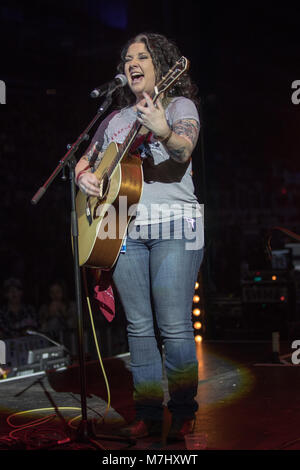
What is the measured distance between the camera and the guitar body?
2.13m

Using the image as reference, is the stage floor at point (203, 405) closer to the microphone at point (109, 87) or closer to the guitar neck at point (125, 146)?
the guitar neck at point (125, 146)

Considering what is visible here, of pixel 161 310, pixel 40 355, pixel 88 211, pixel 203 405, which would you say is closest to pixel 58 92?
pixel 40 355

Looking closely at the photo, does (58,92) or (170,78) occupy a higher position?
(58,92)

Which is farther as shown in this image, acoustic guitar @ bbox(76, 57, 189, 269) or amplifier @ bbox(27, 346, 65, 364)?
amplifier @ bbox(27, 346, 65, 364)

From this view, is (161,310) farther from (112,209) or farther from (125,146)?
(125,146)

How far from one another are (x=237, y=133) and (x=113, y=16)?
10.0ft

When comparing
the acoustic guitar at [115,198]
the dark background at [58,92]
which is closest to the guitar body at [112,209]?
the acoustic guitar at [115,198]

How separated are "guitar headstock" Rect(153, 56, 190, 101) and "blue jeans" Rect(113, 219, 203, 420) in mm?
483

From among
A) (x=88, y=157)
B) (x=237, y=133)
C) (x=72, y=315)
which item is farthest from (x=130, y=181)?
(x=237, y=133)

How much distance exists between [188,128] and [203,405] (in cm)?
137

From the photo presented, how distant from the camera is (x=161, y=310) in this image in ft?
7.06

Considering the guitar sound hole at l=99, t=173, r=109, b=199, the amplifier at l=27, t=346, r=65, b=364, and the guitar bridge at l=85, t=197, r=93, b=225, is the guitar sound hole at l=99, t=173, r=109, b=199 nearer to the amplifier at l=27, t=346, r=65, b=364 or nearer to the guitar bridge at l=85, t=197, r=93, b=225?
the guitar bridge at l=85, t=197, r=93, b=225

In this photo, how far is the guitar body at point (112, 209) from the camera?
213 centimetres

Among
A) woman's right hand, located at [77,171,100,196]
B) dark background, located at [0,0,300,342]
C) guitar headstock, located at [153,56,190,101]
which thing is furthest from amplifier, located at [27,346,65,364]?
guitar headstock, located at [153,56,190,101]
